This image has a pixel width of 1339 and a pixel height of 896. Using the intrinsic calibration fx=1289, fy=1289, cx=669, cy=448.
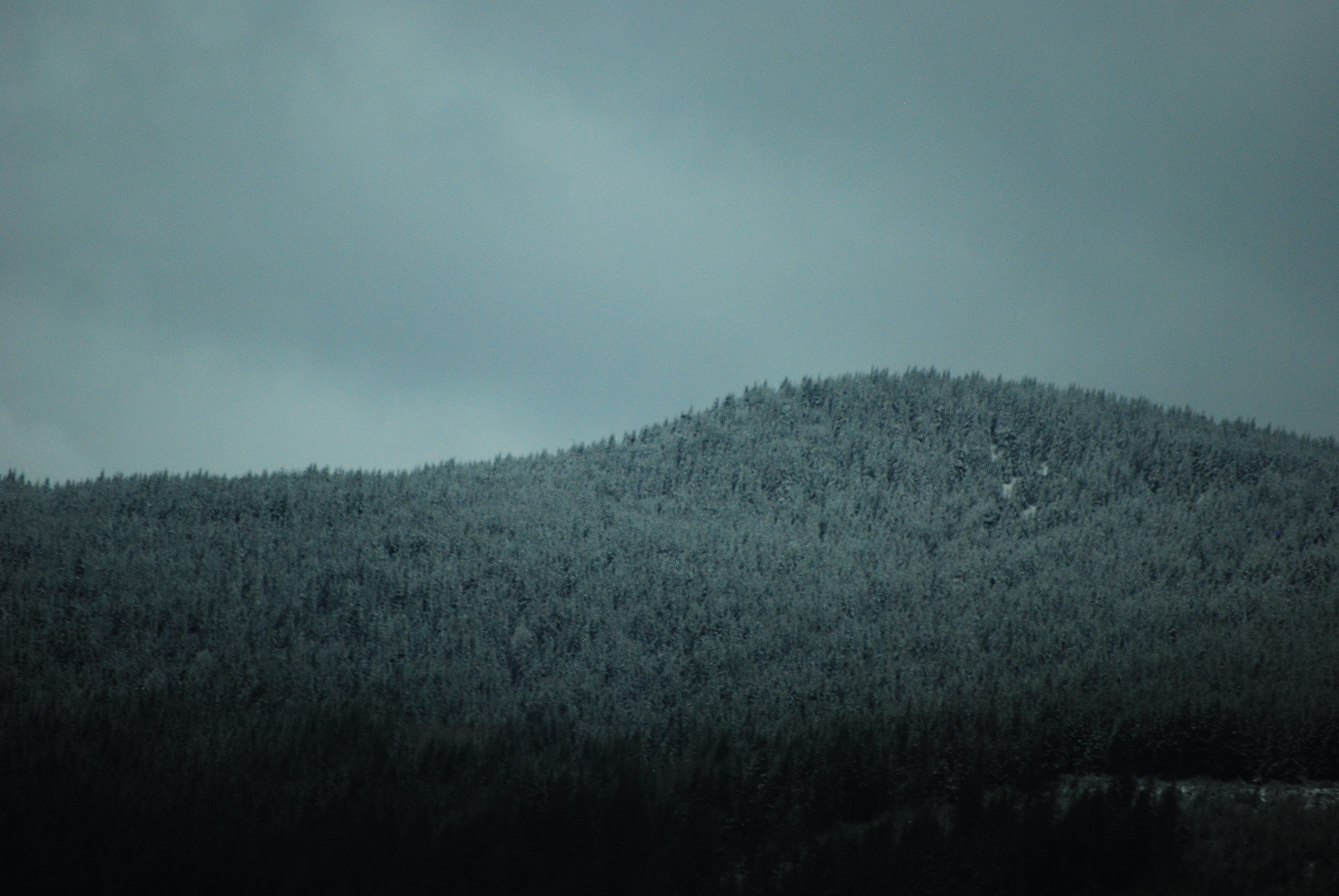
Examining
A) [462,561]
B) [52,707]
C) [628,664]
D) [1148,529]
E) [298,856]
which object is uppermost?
[1148,529]

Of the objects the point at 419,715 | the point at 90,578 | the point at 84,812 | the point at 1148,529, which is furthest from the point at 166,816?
the point at 1148,529

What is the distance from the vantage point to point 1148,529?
179500mm

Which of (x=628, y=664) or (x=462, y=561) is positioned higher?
(x=462, y=561)

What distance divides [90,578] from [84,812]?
226ft

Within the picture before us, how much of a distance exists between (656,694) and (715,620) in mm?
24954

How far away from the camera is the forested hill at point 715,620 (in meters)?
109

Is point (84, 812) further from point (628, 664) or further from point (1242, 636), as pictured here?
point (1242, 636)

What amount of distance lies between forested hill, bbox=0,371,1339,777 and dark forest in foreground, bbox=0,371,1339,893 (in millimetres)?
501

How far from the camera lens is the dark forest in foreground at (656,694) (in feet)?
294

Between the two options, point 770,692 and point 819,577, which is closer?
point 770,692

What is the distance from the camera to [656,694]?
13062 cm

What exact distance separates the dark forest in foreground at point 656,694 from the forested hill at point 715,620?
50 centimetres

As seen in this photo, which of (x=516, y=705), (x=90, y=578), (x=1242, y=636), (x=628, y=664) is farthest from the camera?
(x=90, y=578)

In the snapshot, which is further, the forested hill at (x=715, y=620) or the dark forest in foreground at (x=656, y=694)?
the forested hill at (x=715, y=620)
